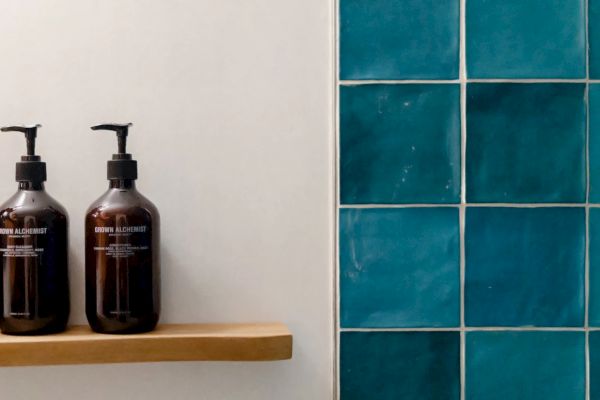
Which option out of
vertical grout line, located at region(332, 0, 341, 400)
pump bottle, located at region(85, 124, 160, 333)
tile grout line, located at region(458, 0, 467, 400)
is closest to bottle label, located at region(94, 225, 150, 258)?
pump bottle, located at region(85, 124, 160, 333)

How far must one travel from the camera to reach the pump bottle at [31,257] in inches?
33.6

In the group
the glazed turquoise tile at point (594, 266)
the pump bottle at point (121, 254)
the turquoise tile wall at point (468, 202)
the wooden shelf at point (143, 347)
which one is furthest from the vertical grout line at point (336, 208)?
the glazed turquoise tile at point (594, 266)

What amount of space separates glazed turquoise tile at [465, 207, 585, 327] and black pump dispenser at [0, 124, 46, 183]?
0.56 m

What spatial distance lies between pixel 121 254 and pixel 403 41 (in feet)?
1.52

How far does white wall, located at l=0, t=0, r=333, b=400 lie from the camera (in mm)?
953

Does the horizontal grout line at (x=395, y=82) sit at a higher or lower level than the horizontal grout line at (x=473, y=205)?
higher

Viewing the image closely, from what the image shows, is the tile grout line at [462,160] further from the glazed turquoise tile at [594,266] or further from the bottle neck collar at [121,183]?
the bottle neck collar at [121,183]

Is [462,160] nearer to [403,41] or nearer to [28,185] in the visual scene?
[403,41]

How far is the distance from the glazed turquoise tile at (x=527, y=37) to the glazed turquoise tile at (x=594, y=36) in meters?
0.01

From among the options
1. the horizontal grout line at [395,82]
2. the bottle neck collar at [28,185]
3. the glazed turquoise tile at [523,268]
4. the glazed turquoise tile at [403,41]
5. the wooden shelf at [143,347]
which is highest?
the glazed turquoise tile at [403,41]

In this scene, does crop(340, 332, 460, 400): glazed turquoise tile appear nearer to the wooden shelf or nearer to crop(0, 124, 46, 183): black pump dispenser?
the wooden shelf

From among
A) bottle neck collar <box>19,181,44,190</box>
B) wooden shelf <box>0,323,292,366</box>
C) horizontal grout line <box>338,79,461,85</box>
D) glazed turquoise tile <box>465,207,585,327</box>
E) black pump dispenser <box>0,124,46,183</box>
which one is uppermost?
horizontal grout line <box>338,79,461,85</box>

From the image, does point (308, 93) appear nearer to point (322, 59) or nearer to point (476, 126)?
point (322, 59)

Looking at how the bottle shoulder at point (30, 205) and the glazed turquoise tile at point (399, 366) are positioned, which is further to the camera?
the glazed turquoise tile at point (399, 366)
